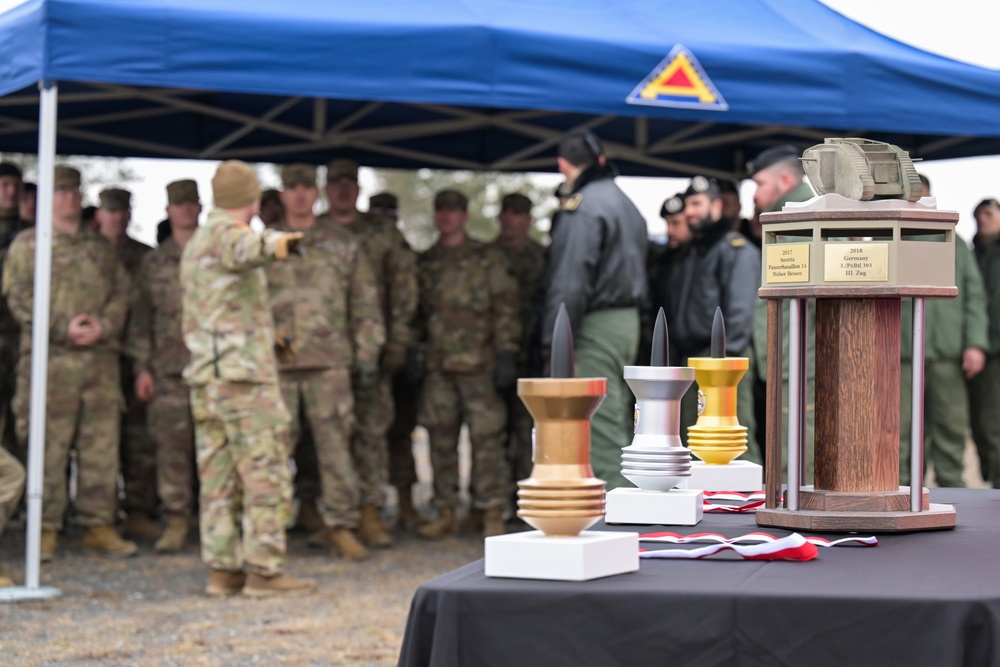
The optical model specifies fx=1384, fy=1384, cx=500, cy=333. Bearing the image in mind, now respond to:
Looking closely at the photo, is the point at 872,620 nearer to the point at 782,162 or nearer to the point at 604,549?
the point at 604,549

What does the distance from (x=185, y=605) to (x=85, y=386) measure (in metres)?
1.72

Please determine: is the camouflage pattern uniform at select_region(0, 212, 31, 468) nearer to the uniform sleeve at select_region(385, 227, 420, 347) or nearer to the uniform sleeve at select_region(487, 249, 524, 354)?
the uniform sleeve at select_region(385, 227, 420, 347)

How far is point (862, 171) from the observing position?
203cm

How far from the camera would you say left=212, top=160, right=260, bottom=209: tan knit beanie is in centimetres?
524

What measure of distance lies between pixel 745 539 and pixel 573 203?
403 centimetres

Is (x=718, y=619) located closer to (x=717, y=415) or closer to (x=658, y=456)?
(x=658, y=456)

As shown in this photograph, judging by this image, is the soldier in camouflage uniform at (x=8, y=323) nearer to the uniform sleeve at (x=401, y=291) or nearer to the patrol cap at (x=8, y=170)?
the patrol cap at (x=8, y=170)

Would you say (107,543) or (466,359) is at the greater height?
(466,359)

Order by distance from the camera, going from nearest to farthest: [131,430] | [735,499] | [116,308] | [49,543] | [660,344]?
1. [660,344]
2. [735,499]
3. [49,543]
4. [116,308]
5. [131,430]

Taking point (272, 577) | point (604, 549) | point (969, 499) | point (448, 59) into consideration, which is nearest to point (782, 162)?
Answer: point (448, 59)

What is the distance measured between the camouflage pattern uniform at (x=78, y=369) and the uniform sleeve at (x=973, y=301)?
4.47m

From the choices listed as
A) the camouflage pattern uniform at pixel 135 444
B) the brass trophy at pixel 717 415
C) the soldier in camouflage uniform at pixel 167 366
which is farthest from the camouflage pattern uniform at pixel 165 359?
the brass trophy at pixel 717 415

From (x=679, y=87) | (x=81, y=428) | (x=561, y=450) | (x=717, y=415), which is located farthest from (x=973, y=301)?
(x=561, y=450)

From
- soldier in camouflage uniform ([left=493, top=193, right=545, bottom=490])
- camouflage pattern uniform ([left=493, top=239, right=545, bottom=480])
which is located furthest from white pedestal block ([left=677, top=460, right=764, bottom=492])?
soldier in camouflage uniform ([left=493, top=193, right=545, bottom=490])
